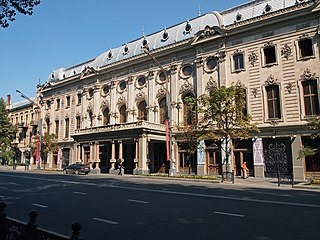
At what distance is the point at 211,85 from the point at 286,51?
8.79 meters

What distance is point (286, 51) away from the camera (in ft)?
94.4

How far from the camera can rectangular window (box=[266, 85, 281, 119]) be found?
2881 centimetres

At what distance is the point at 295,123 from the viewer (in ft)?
89.0

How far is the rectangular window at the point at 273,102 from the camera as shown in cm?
2881

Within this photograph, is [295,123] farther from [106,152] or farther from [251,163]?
[106,152]

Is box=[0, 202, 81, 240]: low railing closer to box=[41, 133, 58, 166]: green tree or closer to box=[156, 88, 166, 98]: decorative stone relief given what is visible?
box=[156, 88, 166, 98]: decorative stone relief

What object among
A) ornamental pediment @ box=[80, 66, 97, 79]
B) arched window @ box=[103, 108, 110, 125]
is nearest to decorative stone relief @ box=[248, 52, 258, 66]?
arched window @ box=[103, 108, 110, 125]

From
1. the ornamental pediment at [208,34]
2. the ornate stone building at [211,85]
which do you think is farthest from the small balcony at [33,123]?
the ornamental pediment at [208,34]

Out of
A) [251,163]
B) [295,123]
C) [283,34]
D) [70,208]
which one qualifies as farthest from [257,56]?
[70,208]

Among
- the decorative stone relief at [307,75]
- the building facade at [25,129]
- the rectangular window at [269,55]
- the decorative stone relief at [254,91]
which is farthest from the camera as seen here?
the building facade at [25,129]

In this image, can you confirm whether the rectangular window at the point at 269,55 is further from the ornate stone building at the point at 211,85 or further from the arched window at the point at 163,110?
the arched window at the point at 163,110

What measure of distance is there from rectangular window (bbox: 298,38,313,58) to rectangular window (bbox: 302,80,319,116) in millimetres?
2783

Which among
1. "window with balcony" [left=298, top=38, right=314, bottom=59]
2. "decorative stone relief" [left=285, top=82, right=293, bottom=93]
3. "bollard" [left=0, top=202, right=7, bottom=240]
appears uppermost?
"window with balcony" [left=298, top=38, right=314, bottom=59]

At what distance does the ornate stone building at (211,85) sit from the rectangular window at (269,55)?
106mm
